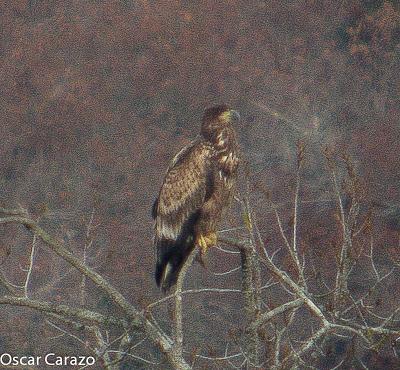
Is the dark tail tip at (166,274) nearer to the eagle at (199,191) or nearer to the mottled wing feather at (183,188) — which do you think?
the eagle at (199,191)

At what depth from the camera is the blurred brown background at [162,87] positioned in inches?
1045

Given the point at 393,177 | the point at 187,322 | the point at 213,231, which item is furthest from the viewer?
the point at 393,177

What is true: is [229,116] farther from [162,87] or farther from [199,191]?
[162,87]

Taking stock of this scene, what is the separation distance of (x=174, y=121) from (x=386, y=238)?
43.1 ft

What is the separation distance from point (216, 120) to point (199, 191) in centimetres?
42

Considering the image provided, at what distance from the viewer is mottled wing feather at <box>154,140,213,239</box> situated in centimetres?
612

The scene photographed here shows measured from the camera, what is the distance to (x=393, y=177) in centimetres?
2123

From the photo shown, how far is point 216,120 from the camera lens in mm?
6078

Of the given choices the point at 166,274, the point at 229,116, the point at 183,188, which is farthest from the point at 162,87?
the point at 166,274

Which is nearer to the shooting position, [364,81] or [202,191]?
[202,191]

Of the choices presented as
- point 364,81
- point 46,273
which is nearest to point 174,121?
point 364,81

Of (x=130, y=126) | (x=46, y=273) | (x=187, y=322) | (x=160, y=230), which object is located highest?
(x=160, y=230)

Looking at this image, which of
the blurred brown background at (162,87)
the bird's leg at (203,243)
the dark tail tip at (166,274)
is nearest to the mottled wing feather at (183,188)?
the bird's leg at (203,243)

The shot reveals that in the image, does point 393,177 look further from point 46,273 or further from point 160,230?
point 160,230
